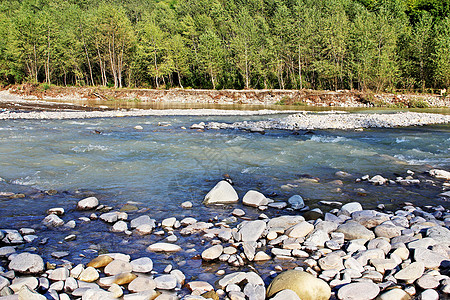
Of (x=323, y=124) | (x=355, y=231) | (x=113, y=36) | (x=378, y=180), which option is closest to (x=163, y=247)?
(x=355, y=231)

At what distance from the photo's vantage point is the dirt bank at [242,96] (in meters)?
44.2

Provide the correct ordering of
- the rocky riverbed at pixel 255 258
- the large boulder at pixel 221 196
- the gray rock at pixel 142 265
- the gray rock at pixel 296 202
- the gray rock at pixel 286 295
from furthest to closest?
the large boulder at pixel 221 196 → the gray rock at pixel 296 202 → the gray rock at pixel 142 265 → the rocky riverbed at pixel 255 258 → the gray rock at pixel 286 295

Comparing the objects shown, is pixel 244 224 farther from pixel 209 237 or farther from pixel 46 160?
pixel 46 160

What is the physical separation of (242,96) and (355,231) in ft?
153

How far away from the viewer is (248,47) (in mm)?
59188

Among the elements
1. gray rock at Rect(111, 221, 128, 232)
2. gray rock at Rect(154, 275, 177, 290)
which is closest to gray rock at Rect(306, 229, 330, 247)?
gray rock at Rect(154, 275, 177, 290)

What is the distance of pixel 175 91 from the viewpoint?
5550 cm

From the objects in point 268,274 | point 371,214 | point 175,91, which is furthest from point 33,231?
point 175,91

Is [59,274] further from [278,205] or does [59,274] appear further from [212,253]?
[278,205]

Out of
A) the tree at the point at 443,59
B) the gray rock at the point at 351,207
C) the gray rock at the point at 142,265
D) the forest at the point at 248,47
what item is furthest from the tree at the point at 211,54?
the gray rock at the point at 142,265

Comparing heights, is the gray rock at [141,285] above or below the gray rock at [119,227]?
below

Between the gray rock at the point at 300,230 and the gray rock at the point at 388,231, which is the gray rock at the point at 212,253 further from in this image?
the gray rock at the point at 388,231

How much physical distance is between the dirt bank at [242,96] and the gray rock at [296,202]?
130 ft

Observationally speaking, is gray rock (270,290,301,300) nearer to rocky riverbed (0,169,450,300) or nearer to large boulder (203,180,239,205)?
rocky riverbed (0,169,450,300)
